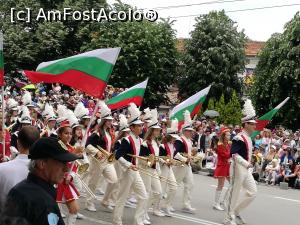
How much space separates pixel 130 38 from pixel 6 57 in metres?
8.79

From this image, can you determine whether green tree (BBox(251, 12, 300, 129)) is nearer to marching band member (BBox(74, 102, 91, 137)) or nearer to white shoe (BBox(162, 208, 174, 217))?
white shoe (BBox(162, 208, 174, 217))

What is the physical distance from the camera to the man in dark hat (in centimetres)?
313

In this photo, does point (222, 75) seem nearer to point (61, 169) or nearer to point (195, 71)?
point (195, 71)

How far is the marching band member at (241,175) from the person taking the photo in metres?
9.95

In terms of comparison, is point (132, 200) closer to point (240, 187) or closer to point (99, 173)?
point (99, 173)

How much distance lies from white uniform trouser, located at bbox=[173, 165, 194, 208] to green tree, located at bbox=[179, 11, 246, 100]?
1103 inches

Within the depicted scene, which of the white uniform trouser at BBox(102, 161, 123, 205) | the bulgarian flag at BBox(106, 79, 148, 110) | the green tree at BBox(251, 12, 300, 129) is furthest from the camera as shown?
the green tree at BBox(251, 12, 300, 129)

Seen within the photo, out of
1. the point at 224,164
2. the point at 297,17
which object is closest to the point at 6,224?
the point at 224,164

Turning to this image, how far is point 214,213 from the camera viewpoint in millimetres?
11422

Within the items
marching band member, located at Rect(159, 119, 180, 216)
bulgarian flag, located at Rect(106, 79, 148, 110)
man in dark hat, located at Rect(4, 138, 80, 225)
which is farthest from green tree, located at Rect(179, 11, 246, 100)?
man in dark hat, located at Rect(4, 138, 80, 225)

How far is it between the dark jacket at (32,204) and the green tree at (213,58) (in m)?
36.2

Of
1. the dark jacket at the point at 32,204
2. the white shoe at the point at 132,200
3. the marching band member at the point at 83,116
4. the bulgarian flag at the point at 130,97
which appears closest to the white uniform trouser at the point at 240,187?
the white shoe at the point at 132,200

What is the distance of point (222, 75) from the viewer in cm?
3950

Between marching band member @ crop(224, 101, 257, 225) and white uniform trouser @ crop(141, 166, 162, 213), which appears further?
white uniform trouser @ crop(141, 166, 162, 213)
